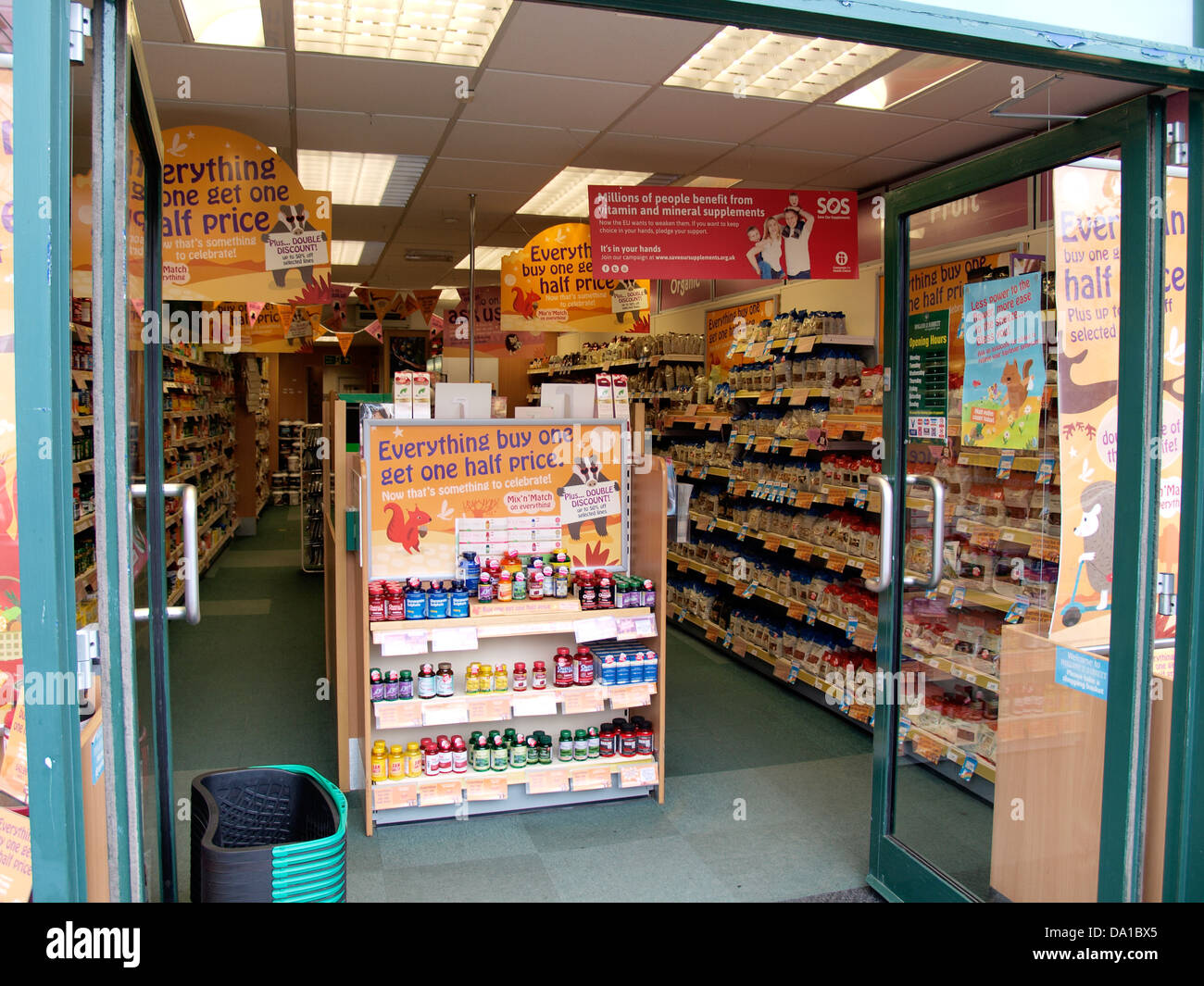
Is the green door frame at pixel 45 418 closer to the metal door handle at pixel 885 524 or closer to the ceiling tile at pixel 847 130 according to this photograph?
the metal door handle at pixel 885 524

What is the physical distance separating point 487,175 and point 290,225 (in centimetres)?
231

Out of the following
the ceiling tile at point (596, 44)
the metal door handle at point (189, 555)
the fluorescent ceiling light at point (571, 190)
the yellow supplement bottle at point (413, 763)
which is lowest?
the yellow supplement bottle at point (413, 763)

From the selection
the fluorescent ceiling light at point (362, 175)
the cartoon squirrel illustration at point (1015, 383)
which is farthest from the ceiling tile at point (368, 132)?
the cartoon squirrel illustration at point (1015, 383)

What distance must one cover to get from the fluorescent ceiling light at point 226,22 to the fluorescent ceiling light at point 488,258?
19.1 feet

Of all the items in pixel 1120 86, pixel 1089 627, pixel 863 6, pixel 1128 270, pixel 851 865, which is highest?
pixel 1120 86

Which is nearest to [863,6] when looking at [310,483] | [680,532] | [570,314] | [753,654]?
[680,532]

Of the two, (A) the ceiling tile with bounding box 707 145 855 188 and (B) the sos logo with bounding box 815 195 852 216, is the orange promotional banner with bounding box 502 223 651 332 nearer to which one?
(A) the ceiling tile with bounding box 707 145 855 188

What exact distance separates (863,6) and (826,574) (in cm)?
469

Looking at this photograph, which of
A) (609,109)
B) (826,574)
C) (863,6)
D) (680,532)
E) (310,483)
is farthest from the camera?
(310,483)

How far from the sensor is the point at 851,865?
150 inches

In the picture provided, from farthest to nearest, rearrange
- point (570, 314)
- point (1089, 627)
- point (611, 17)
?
1. point (570, 314)
2. point (611, 17)
3. point (1089, 627)

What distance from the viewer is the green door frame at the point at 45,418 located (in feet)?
4.45

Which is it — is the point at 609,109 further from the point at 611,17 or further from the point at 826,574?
the point at 826,574

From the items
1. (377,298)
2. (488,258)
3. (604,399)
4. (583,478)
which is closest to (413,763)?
(583,478)
